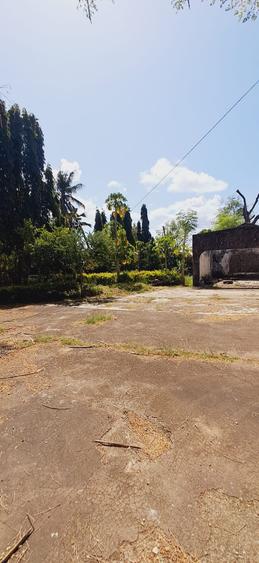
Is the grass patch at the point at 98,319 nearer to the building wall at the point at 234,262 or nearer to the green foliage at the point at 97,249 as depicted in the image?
the green foliage at the point at 97,249

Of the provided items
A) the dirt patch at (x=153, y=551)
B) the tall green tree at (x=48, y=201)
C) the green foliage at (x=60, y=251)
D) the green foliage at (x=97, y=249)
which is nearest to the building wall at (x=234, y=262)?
the green foliage at (x=97, y=249)

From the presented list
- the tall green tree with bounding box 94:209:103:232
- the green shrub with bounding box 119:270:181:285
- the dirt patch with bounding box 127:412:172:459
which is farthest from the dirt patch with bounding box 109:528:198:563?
the tall green tree with bounding box 94:209:103:232

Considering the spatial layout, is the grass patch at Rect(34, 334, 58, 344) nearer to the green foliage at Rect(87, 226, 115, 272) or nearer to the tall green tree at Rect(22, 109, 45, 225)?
the green foliage at Rect(87, 226, 115, 272)

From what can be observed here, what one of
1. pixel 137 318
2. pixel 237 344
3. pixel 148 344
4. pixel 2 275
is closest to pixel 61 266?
pixel 2 275

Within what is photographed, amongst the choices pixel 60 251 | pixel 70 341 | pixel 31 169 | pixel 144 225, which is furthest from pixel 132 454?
pixel 144 225

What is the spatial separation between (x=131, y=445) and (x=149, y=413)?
1.97 ft

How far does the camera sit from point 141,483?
2133 mm

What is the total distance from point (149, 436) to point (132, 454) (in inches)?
12.4

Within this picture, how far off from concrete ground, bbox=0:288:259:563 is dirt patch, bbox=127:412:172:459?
A: 0.04ft

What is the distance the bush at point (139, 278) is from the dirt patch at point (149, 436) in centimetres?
1702

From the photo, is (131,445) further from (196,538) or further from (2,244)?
(2,244)

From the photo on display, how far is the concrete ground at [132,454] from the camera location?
5.58 ft

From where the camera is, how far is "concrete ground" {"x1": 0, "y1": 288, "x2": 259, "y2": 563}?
170cm

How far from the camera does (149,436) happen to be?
272 centimetres
